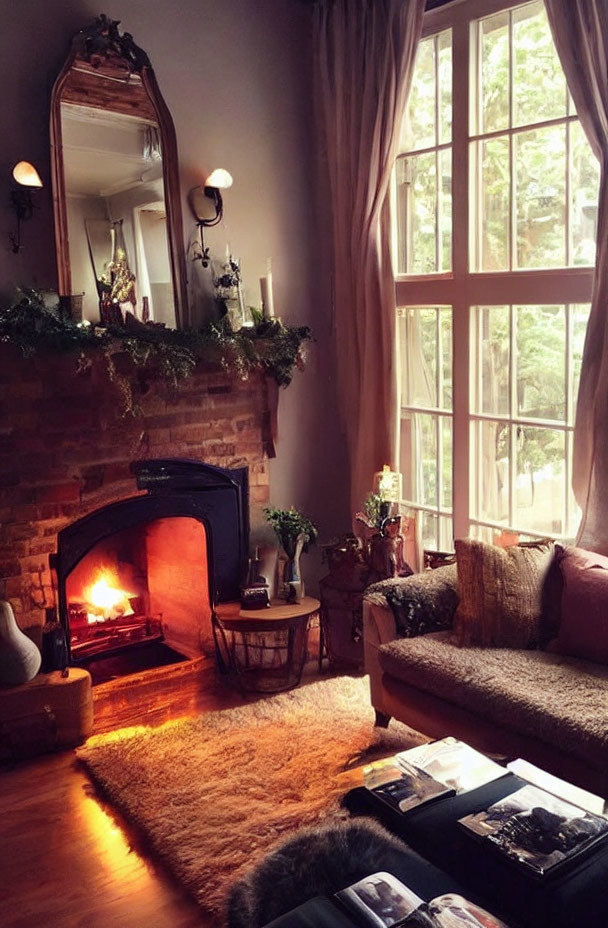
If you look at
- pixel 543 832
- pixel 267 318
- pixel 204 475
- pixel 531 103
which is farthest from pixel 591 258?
pixel 543 832

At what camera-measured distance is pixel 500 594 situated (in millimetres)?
3373

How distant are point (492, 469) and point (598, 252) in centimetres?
115

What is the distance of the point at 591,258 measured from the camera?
3.74 m

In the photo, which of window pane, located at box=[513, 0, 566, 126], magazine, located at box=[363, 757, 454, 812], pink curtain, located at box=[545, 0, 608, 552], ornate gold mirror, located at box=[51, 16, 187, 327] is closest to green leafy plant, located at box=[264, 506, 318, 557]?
ornate gold mirror, located at box=[51, 16, 187, 327]

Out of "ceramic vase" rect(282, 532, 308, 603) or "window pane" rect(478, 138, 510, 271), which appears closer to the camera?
"window pane" rect(478, 138, 510, 271)

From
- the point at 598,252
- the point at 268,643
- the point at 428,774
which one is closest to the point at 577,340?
the point at 598,252

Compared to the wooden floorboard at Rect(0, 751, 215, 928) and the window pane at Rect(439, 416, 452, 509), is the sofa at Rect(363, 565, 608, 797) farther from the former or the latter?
the wooden floorboard at Rect(0, 751, 215, 928)

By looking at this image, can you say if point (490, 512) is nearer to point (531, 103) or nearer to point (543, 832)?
point (531, 103)

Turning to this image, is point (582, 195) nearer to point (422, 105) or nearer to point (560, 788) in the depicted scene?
point (422, 105)

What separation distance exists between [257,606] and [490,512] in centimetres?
116

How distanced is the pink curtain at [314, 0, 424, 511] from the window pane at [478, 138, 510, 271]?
1.61ft

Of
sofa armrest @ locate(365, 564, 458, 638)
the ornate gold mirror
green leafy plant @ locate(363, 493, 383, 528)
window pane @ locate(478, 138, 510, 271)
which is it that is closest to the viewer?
sofa armrest @ locate(365, 564, 458, 638)

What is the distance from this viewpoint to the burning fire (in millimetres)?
4543

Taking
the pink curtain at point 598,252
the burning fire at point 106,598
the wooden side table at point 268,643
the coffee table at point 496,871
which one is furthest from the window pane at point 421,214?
the coffee table at point 496,871
